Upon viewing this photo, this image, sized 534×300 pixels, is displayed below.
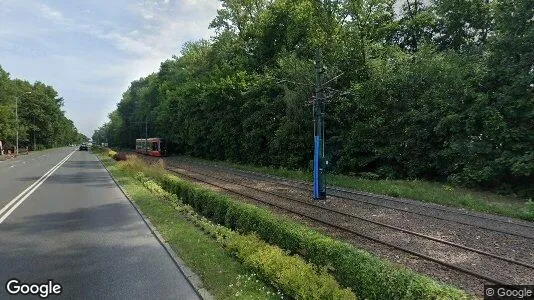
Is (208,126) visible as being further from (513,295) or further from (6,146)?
(6,146)

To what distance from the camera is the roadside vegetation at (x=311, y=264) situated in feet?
18.1

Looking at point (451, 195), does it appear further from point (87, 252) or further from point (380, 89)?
point (87, 252)

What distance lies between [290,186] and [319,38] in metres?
15.5

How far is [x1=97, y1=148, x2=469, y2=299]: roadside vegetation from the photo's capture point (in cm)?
551

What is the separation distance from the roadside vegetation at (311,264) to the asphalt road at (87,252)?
1368 mm

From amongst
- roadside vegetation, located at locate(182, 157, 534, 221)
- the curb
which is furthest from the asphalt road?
roadside vegetation, located at locate(182, 157, 534, 221)

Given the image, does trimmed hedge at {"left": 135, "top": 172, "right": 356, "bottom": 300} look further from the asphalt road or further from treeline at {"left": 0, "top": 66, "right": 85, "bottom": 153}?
treeline at {"left": 0, "top": 66, "right": 85, "bottom": 153}

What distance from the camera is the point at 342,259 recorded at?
672 centimetres

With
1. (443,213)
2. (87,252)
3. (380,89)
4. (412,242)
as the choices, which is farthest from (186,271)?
(380,89)

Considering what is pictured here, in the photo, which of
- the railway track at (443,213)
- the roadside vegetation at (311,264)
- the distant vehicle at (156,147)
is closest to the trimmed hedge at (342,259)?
the roadside vegetation at (311,264)

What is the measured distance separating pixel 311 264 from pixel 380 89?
2092 centimetres

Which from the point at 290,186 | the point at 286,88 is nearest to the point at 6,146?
the point at 286,88

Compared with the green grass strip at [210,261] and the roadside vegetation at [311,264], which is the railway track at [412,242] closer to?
the roadside vegetation at [311,264]

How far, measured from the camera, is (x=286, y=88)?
104 ft
